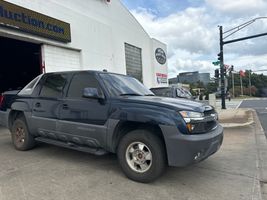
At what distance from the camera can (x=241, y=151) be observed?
25.4ft

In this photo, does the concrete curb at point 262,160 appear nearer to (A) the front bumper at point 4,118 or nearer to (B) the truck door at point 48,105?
(B) the truck door at point 48,105

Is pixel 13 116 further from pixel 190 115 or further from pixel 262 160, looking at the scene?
pixel 262 160

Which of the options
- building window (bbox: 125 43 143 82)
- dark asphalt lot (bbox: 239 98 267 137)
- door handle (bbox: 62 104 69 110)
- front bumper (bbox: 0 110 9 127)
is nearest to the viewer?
door handle (bbox: 62 104 69 110)

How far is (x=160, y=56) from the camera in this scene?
28.4 m

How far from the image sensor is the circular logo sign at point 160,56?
2762 cm

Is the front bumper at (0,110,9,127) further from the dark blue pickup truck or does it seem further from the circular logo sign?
the circular logo sign

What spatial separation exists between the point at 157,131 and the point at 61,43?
10522mm

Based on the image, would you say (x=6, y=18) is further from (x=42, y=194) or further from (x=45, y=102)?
(x=42, y=194)

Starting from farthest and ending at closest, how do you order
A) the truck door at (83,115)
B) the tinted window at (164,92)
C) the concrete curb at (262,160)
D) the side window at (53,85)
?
the tinted window at (164,92), the side window at (53,85), the truck door at (83,115), the concrete curb at (262,160)

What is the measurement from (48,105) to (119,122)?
A: 195 cm

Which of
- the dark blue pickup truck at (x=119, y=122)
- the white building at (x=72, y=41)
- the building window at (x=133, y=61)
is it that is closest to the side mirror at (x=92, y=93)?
the dark blue pickup truck at (x=119, y=122)

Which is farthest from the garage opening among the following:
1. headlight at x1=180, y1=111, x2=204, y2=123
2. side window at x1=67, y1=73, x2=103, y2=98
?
headlight at x1=180, y1=111, x2=204, y2=123

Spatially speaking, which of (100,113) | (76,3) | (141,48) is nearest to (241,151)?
(100,113)

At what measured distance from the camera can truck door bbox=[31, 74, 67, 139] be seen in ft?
20.7
